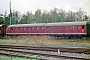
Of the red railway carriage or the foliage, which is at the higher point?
the foliage

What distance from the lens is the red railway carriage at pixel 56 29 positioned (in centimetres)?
1421

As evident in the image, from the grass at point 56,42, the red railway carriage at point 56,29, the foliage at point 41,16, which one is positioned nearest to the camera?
the grass at point 56,42

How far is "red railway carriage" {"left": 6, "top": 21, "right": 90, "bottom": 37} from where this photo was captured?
14.2 meters

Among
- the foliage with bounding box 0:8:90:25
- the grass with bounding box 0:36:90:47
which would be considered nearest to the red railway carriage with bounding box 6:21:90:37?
the grass with bounding box 0:36:90:47

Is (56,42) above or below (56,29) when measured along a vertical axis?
below

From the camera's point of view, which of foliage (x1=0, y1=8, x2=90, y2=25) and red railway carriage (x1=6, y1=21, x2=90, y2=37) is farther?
foliage (x1=0, y1=8, x2=90, y2=25)

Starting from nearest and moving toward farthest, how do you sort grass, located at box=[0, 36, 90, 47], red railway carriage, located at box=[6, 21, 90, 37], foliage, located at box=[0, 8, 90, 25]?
grass, located at box=[0, 36, 90, 47]
red railway carriage, located at box=[6, 21, 90, 37]
foliage, located at box=[0, 8, 90, 25]

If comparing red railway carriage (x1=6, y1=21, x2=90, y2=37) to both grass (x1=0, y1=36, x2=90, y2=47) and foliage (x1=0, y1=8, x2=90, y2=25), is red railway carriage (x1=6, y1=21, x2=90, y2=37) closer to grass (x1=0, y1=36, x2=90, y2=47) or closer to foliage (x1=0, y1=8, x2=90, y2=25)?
grass (x1=0, y1=36, x2=90, y2=47)

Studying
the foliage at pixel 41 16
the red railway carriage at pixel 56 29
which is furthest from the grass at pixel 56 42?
the foliage at pixel 41 16

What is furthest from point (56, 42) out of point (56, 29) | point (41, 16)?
point (41, 16)

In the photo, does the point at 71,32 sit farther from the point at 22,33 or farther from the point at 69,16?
the point at 69,16

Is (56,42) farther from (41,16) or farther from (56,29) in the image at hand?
(41,16)

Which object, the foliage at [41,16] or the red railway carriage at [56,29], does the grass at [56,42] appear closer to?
the red railway carriage at [56,29]

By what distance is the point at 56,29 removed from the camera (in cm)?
1562
